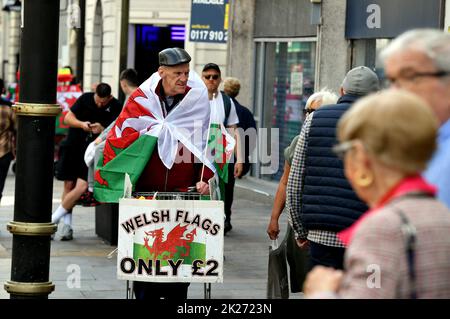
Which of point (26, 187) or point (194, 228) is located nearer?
point (26, 187)

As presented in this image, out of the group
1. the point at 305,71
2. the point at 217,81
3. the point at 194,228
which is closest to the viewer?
the point at 194,228

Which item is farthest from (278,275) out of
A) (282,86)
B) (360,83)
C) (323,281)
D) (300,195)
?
(282,86)

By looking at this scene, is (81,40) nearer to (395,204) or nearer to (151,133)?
(151,133)

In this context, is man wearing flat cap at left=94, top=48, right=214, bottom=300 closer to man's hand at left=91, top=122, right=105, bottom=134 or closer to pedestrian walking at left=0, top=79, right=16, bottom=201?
man's hand at left=91, top=122, right=105, bottom=134

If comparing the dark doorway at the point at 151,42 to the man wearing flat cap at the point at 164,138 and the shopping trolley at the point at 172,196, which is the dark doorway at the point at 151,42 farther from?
the shopping trolley at the point at 172,196

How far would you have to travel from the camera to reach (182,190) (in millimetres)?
7145

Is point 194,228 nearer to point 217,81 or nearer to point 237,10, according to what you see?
point 217,81

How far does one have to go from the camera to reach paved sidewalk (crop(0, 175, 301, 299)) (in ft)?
29.8

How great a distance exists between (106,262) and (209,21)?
804 cm

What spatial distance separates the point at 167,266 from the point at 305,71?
10099 mm

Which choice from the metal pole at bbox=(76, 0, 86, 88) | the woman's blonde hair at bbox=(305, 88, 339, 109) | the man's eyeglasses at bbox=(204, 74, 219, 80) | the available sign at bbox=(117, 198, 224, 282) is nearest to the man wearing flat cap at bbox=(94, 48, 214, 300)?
the available sign at bbox=(117, 198, 224, 282)

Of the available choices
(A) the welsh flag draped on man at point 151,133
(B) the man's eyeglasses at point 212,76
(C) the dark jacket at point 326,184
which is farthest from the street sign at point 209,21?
(C) the dark jacket at point 326,184

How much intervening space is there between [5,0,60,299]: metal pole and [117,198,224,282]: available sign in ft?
2.24

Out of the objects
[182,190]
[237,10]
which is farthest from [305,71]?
[182,190]
